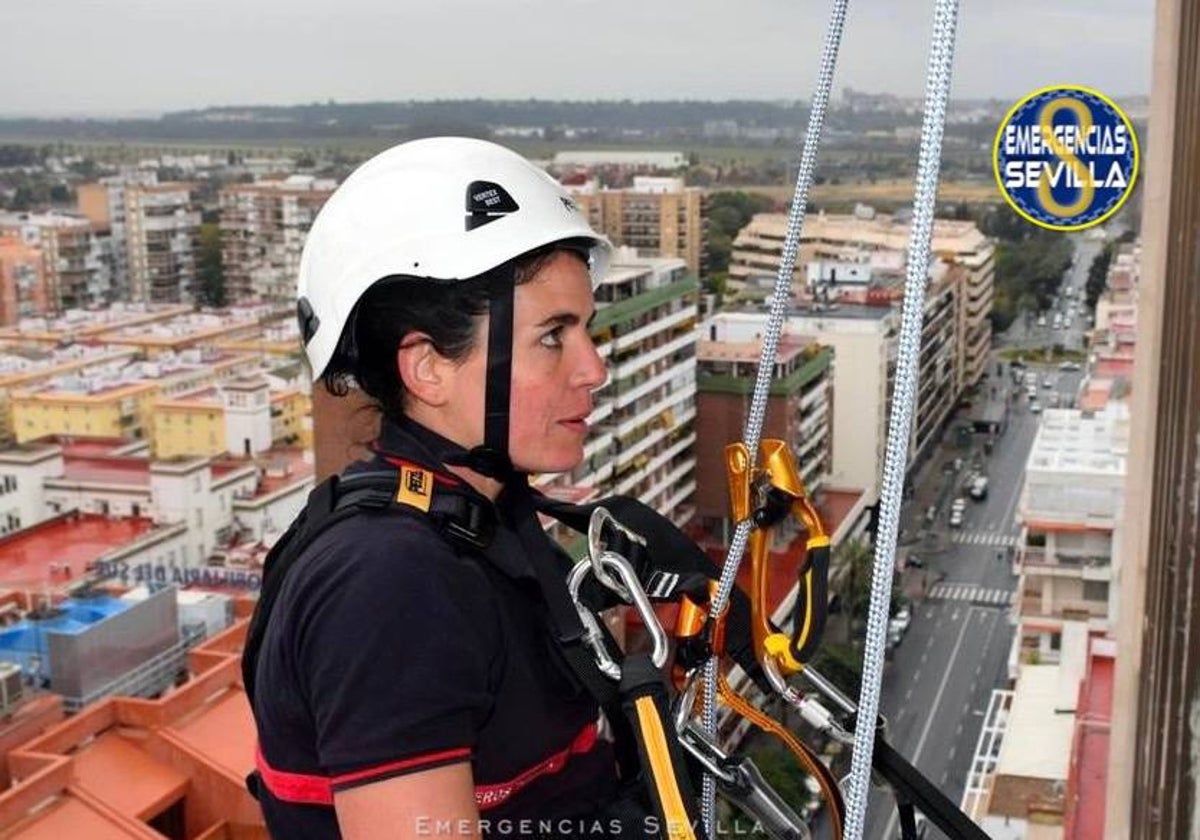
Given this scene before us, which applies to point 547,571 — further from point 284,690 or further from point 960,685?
point 960,685

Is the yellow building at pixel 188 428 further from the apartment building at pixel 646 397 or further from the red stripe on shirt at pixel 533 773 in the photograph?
the red stripe on shirt at pixel 533 773

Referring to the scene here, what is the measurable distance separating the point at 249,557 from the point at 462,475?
7.39 m

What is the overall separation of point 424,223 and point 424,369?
6 centimetres

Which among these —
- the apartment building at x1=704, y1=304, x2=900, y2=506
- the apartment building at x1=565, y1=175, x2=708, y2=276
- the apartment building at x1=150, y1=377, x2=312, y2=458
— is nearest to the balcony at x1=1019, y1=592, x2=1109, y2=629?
the apartment building at x1=704, y1=304, x2=900, y2=506

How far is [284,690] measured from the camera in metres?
0.49

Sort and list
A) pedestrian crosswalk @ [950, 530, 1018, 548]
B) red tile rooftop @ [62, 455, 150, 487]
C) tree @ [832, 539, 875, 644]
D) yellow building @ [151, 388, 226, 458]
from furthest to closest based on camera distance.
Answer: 1. yellow building @ [151, 388, 226, 458]
2. red tile rooftop @ [62, 455, 150, 487]
3. pedestrian crosswalk @ [950, 530, 1018, 548]
4. tree @ [832, 539, 875, 644]

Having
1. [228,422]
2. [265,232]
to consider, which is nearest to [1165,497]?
[228,422]

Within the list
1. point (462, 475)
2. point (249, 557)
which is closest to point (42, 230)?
point (249, 557)

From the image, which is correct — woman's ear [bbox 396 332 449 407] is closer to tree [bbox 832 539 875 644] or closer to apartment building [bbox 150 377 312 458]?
tree [bbox 832 539 875 644]

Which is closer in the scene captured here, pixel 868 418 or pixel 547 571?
pixel 547 571

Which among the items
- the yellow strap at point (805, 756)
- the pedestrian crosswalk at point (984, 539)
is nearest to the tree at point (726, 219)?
the pedestrian crosswalk at point (984, 539)

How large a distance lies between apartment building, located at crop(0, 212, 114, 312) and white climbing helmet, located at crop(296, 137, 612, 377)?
44.8 ft

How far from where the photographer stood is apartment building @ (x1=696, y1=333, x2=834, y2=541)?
→ 2.37 meters

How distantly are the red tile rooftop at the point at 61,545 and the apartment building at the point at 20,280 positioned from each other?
5.28m
